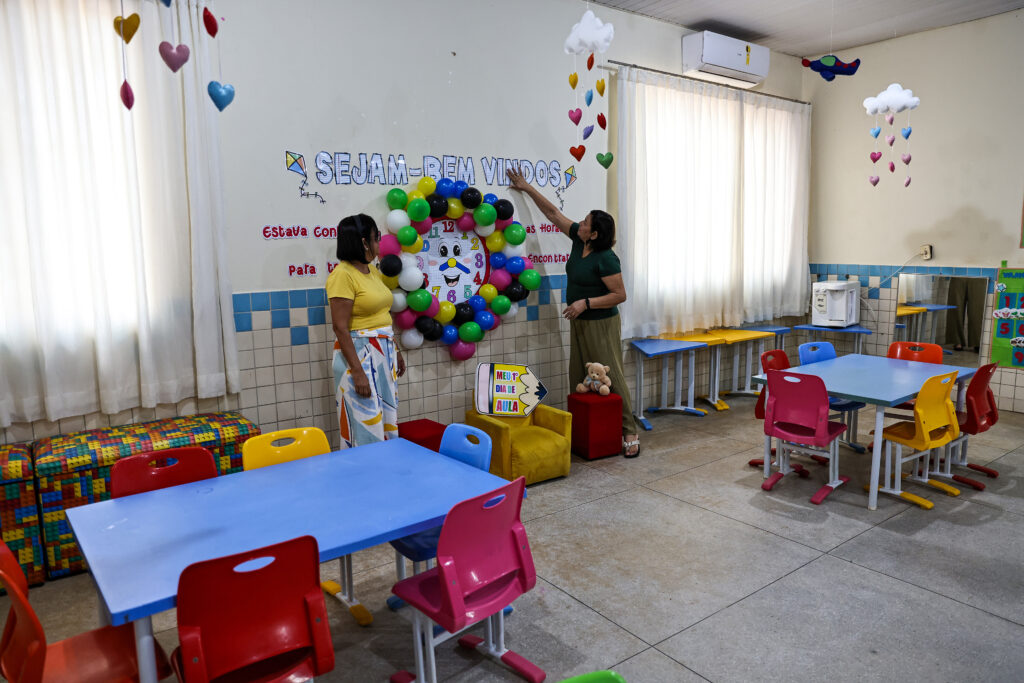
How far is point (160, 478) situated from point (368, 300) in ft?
5.30

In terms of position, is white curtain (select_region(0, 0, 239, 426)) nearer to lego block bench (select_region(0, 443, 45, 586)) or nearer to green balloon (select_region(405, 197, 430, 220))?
lego block bench (select_region(0, 443, 45, 586))

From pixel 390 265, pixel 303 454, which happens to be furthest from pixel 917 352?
pixel 303 454

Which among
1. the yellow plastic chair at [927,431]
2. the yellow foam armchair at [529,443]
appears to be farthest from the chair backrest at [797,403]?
the yellow foam armchair at [529,443]

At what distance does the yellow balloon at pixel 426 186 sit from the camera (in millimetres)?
4816

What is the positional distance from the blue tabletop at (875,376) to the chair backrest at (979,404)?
0.12m

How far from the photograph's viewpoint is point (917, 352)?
17.2ft

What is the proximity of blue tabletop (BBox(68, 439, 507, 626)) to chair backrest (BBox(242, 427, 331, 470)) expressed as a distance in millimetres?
157

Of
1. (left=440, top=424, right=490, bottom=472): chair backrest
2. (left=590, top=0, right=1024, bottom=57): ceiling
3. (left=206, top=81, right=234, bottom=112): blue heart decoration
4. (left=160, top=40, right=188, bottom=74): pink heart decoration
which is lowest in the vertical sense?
(left=440, top=424, right=490, bottom=472): chair backrest

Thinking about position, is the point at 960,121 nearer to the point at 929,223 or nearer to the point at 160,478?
the point at 929,223

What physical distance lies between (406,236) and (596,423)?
1.99m

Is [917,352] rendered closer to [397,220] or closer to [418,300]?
[418,300]

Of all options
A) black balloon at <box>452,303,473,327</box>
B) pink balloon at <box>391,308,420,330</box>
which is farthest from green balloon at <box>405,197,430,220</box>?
black balloon at <box>452,303,473,327</box>

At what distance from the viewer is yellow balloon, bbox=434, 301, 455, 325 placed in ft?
16.4

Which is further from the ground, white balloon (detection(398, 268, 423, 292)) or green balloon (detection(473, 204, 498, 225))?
green balloon (detection(473, 204, 498, 225))
